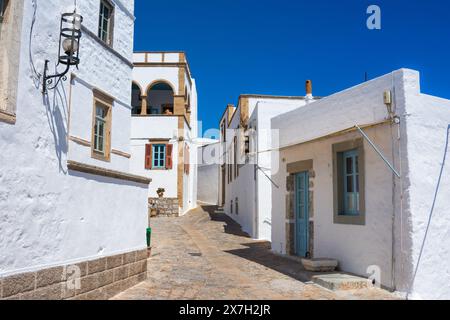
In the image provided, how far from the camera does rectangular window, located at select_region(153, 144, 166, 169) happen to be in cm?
2284

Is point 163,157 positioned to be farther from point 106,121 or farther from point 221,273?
point 221,273

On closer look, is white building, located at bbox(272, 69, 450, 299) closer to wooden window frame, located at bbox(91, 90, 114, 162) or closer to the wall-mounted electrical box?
the wall-mounted electrical box

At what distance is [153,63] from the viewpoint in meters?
23.7

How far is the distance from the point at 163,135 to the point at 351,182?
51.0 feet

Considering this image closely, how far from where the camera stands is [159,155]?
902 inches

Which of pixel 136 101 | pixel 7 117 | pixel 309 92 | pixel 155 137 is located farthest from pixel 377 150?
pixel 136 101

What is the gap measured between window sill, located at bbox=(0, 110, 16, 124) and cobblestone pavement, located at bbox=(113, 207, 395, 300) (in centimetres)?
359

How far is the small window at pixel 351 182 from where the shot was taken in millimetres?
8531

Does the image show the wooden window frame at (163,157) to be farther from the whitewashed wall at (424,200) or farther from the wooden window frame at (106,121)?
the whitewashed wall at (424,200)

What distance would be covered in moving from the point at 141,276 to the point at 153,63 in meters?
17.3

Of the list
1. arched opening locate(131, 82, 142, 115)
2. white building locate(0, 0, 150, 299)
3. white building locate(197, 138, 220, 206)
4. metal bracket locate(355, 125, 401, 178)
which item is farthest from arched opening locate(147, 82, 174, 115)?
metal bracket locate(355, 125, 401, 178)

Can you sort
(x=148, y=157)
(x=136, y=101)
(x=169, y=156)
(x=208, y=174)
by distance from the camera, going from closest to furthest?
(x=169, y=156)
(x=148, y=157)
(x=136, y=101)
(x=208, y=174)
